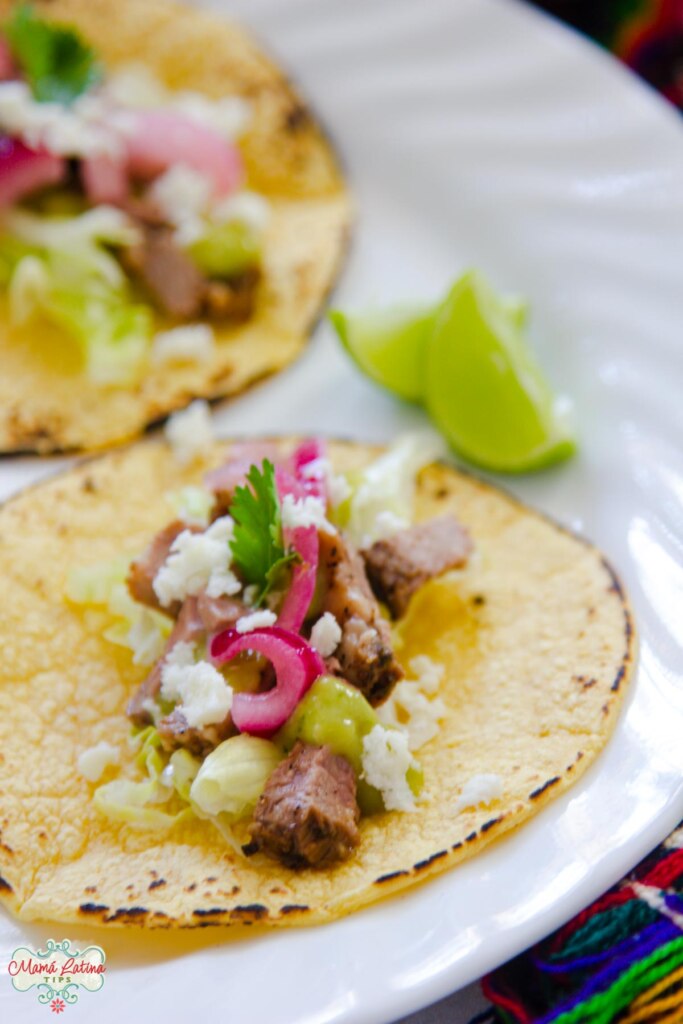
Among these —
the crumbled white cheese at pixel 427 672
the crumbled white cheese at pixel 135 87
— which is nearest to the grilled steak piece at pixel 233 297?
the crumbled white cheese at pixel 135 87

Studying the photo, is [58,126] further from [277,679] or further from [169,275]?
[277,679]

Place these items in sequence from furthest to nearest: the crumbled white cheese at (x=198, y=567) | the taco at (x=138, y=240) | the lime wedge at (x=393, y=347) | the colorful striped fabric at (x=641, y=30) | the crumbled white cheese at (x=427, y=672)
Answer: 1. the colorful striped fabric at (x=641, y=30)
2. the taco at (x=138, y=240)
3. the lime wedge at (x=393, y=347)
4. the crumbled white cheese at (x=427, y=672)
5. the crumbled white cheese at (x=198, y=567)

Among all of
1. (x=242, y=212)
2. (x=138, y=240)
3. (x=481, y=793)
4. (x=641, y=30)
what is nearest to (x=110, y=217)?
(x=138, y=240)

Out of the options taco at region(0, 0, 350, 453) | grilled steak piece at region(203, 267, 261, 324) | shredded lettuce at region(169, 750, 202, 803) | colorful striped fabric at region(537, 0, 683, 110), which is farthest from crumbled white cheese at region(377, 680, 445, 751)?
colorful striped fabric at region(537, 0, 683, 110)

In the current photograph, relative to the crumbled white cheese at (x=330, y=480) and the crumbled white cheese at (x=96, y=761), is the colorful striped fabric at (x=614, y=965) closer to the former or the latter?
the crumbled white cheese at (x=96, y=761)

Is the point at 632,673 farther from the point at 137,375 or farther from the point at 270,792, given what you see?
the point at 137,375

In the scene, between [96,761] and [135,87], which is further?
[135,87]
